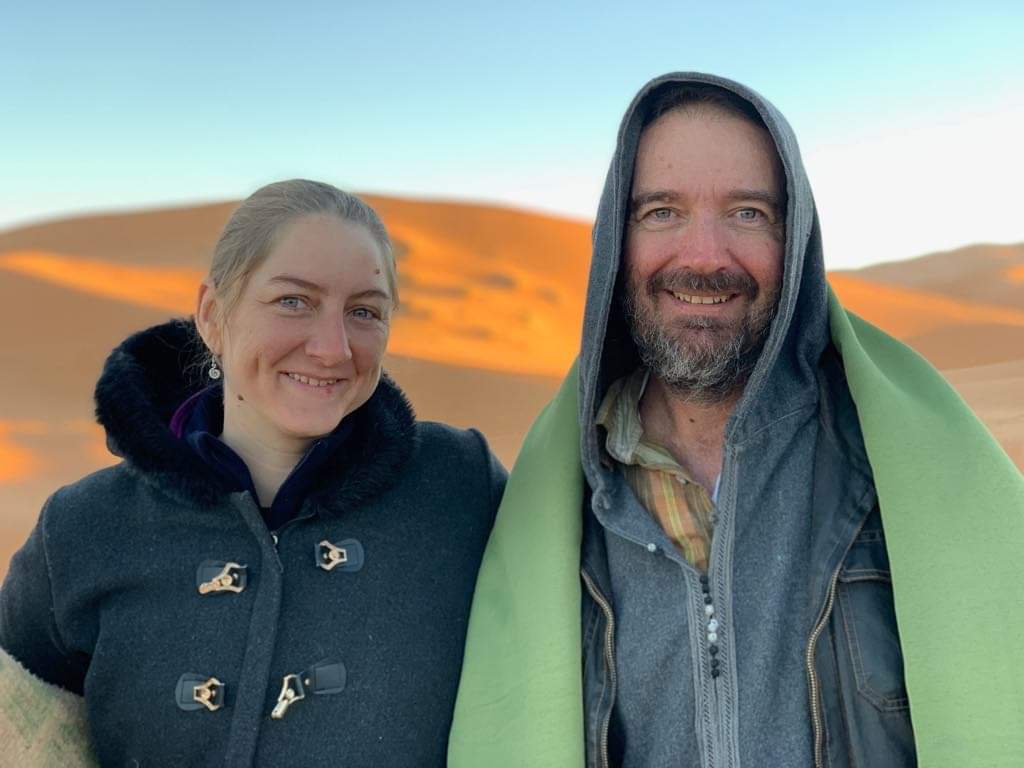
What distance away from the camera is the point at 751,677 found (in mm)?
2412

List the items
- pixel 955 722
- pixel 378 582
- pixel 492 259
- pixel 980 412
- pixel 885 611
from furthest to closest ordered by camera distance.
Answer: pixel 492 259 → pixel 980 412 → pixel 378 582 → pixel 885 611 → pixel 955 722

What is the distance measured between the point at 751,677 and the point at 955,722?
0.42 meters

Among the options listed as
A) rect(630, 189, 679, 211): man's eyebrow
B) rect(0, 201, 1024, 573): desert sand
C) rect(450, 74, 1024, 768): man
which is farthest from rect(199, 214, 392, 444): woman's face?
rect(0, 201, 1024, 573): desert sand

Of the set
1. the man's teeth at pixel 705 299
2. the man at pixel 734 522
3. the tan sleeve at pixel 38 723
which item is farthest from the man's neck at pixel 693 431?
the tan sleeve at pixel 38 723

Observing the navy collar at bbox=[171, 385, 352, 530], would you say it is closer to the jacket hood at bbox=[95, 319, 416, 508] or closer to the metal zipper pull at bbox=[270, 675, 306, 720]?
the jacket hood at bbox=[95, 319, 416, 508]

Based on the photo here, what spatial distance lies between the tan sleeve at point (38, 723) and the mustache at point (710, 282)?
5.82 feet

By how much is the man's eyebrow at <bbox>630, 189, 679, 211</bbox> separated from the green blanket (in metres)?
0.49

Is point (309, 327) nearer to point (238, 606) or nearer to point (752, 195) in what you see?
point (238, 606)

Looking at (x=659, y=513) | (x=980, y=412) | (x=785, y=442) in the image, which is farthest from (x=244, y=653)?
(x=980, y=412)

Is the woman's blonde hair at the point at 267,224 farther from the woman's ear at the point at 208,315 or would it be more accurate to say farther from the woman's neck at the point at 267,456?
the woman's neck at the point at 267,456

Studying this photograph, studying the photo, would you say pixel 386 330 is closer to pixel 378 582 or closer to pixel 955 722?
pixel 378 582

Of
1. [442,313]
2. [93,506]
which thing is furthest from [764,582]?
[442,313]

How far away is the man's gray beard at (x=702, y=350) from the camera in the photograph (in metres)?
2.77

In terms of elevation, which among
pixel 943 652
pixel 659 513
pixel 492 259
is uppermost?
pixel 492 259
